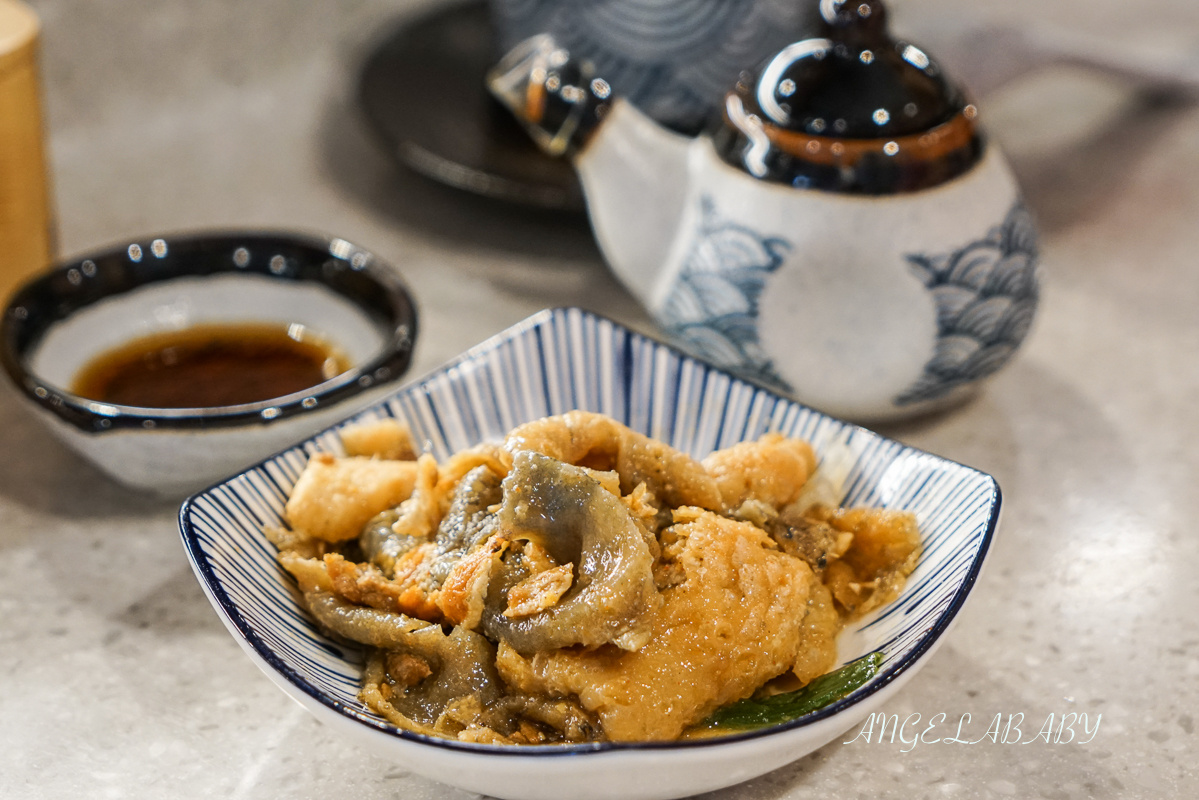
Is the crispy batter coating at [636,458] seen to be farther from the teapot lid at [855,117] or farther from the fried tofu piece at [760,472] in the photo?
the teapot lid at [855,117]

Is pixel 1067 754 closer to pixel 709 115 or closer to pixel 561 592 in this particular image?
pixel 561 592

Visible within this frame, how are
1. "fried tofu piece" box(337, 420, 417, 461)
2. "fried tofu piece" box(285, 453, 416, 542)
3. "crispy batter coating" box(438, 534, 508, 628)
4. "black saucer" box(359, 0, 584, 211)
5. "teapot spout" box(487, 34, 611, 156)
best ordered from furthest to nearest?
"black saucer" box(359, 0, 584, 211) < "teapot spout" box(487, 34, 611, 156) < "fried tofu piece" box(337, 420, 417, 461) < "fried tofu piece" box(285, 453, 416, 542) < "crispy batter coating" box(438, 534, 508, 628)

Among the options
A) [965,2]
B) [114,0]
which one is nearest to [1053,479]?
[114,0]

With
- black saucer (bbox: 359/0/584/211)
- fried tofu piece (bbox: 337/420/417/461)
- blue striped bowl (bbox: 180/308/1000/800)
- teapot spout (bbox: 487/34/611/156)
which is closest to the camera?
blue striped bowl (bbox: 180/308/1000/800)

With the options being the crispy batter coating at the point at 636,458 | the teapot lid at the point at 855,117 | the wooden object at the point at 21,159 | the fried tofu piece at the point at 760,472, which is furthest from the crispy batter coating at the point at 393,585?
the wooden object at the point at 21,159

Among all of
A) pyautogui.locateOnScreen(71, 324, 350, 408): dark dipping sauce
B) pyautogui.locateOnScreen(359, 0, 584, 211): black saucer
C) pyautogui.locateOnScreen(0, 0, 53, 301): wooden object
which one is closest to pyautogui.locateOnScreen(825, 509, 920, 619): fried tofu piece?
pyautogui.locateOnScreen(71, 324, 350, 408): dark dipping sauce

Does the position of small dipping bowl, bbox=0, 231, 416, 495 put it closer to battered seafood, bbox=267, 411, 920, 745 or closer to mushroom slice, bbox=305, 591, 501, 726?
battered seafood, bbox=267, 411, 920, 745
